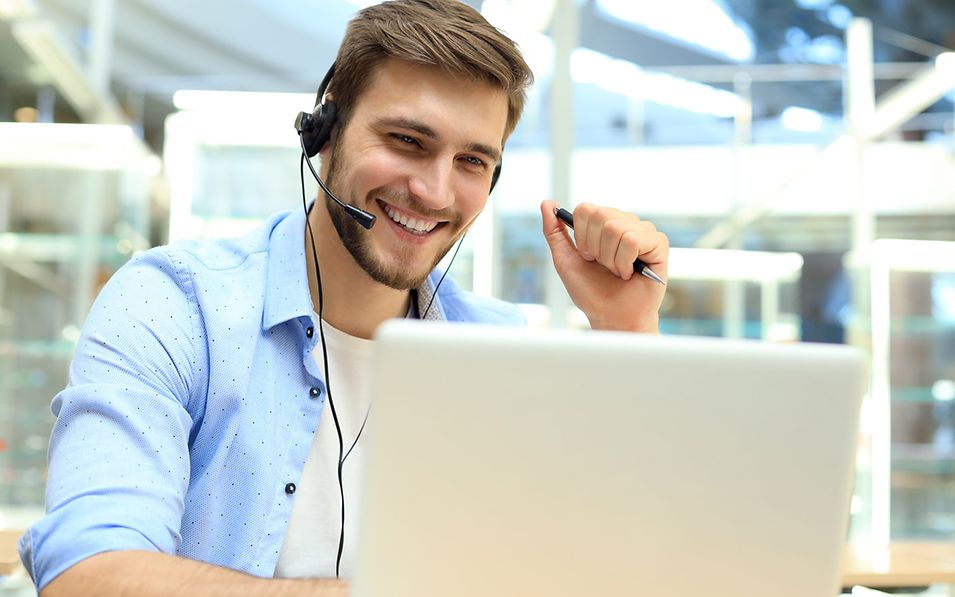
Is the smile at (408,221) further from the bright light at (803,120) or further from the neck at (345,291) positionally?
the bright light at (803,120)

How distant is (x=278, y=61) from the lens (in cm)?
383

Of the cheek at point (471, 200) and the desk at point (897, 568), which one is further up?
the cheek at point (471, 200)

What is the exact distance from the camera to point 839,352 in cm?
62

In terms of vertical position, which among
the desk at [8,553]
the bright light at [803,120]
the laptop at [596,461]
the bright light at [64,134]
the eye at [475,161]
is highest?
the bright light at [803,120]

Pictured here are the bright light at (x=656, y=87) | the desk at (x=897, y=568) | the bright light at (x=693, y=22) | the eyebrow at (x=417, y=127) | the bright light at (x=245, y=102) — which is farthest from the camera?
the bright light at (x=693, y=22)

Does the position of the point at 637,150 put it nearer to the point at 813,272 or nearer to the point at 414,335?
the point at 813,272

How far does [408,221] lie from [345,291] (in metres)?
0.14

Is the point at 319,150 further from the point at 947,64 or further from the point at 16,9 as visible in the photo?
the point at 947,64

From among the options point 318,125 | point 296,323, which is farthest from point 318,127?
point 296,323

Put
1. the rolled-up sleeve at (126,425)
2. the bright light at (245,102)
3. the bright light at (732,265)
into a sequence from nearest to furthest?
the rolled-up sleeve at (126,425)
the bright light at (245,102)
the bright light at (732,265)

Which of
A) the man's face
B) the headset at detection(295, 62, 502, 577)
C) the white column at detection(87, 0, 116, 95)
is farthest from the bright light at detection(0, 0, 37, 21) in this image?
the man's face

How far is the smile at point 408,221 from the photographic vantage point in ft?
4.48

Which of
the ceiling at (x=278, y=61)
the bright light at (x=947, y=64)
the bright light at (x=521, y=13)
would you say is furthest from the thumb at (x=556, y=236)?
the bright light at (x=947, y=64)

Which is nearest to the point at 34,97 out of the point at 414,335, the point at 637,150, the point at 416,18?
the point at 637,150
